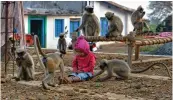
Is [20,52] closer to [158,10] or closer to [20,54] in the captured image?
[20,54]

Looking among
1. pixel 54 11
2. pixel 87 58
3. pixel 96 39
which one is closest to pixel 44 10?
pixel 54 11

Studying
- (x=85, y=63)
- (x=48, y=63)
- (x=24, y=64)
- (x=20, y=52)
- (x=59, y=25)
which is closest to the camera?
(x=48, y=63)

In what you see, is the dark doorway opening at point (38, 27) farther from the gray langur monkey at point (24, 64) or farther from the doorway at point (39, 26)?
the gray langur monkey at point (24, 64)

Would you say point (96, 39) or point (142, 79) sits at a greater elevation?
point (96, 39)

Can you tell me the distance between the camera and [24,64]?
8367mm

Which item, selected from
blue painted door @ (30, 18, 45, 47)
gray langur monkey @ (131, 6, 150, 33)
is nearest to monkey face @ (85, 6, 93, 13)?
gray langur monkey @ (131, 6, 150, 33)

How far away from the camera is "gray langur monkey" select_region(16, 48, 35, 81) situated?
8.16 metres

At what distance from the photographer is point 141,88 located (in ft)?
25.7

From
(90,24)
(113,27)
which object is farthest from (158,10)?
(113,27)

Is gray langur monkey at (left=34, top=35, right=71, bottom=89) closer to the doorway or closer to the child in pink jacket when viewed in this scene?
the child in pink jacket

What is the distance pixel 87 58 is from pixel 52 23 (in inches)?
657

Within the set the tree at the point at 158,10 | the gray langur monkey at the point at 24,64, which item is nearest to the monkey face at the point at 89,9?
the gray langur monkey at the point at 24,64

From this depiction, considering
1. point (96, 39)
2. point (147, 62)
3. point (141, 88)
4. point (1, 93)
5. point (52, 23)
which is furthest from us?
point (52, 23)

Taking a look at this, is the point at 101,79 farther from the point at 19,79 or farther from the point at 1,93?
the point at 1,93
